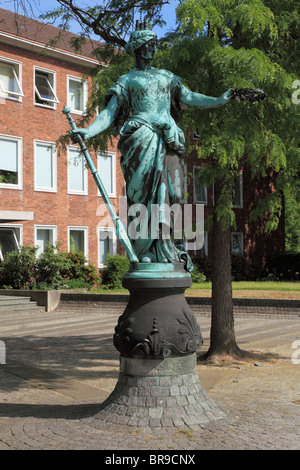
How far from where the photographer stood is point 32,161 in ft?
83.0

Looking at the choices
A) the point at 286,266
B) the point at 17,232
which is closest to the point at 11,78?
the point at 17,232

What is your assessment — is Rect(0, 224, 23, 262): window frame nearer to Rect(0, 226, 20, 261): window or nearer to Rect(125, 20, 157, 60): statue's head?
Rect(0, 226, 20, 261): window

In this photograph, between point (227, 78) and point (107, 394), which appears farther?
point (227, 78)

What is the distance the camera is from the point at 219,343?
31.6 ft

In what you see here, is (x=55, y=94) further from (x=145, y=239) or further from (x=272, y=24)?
(x=145, y=239)

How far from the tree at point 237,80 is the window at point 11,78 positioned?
16.8 meters

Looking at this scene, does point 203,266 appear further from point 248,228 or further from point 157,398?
point 157,398

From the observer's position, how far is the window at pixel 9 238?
24500 millimetres

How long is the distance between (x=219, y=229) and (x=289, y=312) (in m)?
7.23

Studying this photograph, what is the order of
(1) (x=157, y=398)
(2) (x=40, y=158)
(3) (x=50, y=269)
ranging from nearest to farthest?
1. (1) (x=157, y=398)
2. (3) (x=50, y=269)
3. (2) (x=40, y=158)

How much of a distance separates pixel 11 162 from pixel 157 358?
2056 cm

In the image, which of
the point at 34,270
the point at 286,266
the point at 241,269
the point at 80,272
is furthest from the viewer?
the point at 286,266

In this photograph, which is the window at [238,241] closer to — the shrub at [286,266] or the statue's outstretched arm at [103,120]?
the shrub at [286,266]
